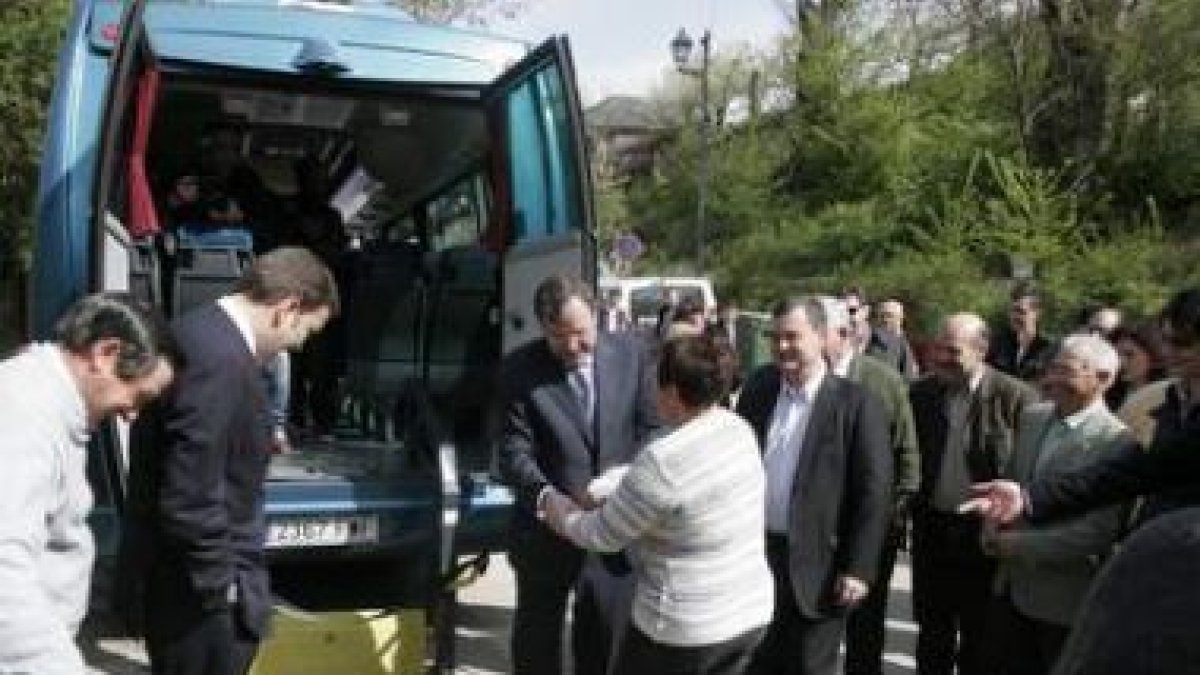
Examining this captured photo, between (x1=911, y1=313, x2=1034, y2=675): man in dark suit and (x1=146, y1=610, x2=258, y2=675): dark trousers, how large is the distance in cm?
303

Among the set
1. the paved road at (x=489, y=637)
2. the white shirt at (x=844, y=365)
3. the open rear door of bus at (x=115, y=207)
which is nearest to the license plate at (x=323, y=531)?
the open rear door of bus at (x=115, y=207)

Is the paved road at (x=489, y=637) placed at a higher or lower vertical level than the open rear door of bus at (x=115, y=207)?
lower

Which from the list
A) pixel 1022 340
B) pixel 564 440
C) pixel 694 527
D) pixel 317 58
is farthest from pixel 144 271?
pixel 1022 340

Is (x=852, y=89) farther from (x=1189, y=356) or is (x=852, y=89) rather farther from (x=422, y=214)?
(x=1189, y=356)

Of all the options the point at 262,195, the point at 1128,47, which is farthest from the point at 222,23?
the point at 1128,47

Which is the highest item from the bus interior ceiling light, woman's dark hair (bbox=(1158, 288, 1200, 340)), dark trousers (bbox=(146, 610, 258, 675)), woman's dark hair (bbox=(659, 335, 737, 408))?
the bus interior ceiling light

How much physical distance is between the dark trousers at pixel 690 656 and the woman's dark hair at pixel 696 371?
63cm

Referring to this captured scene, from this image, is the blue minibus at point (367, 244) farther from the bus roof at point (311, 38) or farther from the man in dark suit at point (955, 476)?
the man in dark suit at point (955, 476)

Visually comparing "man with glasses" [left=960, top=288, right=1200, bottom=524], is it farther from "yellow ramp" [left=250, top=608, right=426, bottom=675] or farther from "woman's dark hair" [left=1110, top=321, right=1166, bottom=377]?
A: "yellow ramp" [left=250, top=608, right=426, bottom=675]

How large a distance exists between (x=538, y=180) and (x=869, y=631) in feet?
7.66

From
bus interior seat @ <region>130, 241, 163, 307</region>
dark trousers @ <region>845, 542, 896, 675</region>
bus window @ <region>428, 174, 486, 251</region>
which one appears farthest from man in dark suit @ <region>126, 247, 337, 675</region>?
bus window @ <region>428, 174, 486, 251</region>

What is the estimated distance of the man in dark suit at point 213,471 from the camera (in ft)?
12.2

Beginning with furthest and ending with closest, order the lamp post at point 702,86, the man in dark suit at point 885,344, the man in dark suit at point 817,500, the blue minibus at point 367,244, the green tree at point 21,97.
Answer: the lamp post at point 702,86 < the green tree at point 21,97 < the man in dark suit at point 885,344 < the blue minibus at point 367,244 < the man in dark suit at point 817,500

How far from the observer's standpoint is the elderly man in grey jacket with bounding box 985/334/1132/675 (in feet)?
14.8
